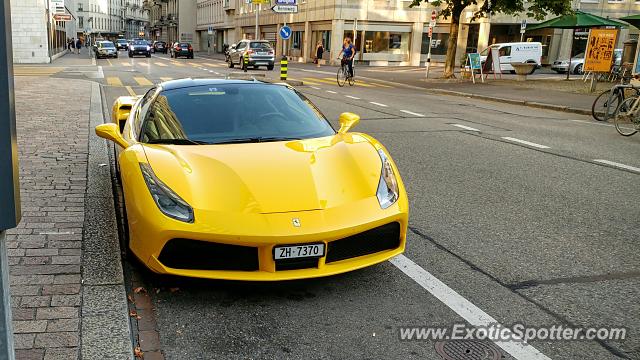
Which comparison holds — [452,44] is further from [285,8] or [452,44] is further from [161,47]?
[161,47]

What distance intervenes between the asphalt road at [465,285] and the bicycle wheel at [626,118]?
147 inches

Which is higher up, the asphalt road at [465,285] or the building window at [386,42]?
the building window at [386,42]

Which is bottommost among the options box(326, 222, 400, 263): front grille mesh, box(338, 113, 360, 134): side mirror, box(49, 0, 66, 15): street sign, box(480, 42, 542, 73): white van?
box(326, 222, 400, 263): front grille mesh

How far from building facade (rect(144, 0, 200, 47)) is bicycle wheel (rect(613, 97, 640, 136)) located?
94.2m

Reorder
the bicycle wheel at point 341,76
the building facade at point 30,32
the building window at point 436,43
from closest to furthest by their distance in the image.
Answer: the bicycle wheel at point 341,76 < the building facade at point 30,32 < the building window at point 436,43

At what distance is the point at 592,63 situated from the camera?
1928 centimetres

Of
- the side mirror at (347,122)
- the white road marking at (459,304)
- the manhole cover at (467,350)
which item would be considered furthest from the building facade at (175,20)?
the manhole cover at (467,350)

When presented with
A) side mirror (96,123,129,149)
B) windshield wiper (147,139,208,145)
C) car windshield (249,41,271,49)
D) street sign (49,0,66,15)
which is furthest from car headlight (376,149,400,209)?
street sign (49,0,66,15)

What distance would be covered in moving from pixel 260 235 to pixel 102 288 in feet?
3.34

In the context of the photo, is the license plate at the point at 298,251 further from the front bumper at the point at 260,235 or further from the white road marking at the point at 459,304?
the white road marking at the point at 459,304

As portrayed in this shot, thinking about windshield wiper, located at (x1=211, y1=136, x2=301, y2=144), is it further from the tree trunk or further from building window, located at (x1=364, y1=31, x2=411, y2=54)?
building window, located at (x1=364, y1=31, x2=411, y2=54)

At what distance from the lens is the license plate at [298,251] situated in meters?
3.13

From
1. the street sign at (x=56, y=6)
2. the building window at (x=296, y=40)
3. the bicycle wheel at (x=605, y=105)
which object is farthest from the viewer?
the building window at (x=296, y=40)

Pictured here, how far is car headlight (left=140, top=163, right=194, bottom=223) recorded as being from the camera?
3209mm
